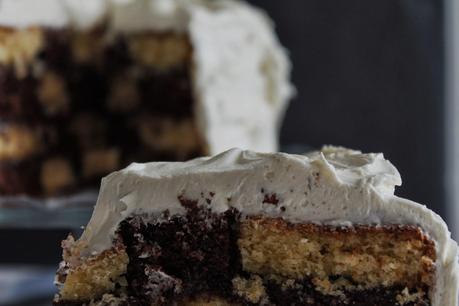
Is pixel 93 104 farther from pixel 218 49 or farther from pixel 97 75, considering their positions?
pixel 218 49

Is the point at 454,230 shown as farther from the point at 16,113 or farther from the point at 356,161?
the point at 356,161

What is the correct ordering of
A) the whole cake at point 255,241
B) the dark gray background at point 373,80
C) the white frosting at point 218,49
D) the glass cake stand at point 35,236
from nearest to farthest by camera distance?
the whole cake at point 255,241, the glass cake stand at point 35,236, the white frosting at point 218,49, the dark gray background at point 373,80

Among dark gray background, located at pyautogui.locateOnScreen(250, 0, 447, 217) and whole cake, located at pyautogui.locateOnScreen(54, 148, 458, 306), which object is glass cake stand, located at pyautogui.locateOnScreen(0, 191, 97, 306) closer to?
whole cake, located at pyautogui.locateOnScreen(54, 148, 458, 306)

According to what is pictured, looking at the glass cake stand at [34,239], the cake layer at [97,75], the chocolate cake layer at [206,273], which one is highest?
the cake layer at [97,75]

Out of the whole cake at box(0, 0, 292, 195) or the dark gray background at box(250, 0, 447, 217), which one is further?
the dark gray background at box(250, 0, 447, 217)

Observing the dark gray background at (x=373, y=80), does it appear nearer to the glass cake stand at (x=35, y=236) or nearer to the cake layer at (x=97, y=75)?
the glass cake stand at (x=35, y=236)

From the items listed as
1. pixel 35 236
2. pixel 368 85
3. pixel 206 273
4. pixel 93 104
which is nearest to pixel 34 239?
pixel 35 236

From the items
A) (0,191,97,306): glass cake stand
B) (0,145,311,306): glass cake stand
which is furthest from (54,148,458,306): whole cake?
(0,145,311,306): glass cake stand

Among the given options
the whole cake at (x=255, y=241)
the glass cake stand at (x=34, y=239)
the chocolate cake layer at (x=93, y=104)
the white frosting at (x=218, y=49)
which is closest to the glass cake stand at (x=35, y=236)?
the glass cake stand at (x=34, y=239)
